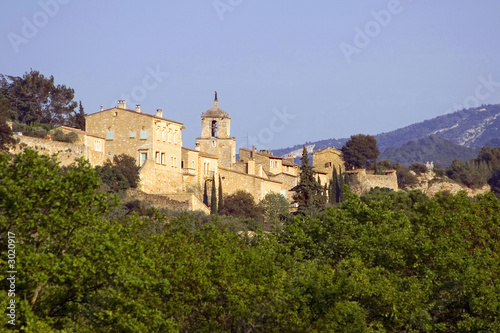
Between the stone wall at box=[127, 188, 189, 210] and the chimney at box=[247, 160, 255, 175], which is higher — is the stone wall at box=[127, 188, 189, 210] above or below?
below

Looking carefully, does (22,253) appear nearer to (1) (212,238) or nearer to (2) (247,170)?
(1) (212,238)

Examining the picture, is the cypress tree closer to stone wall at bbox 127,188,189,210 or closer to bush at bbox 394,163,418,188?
stone wall at bbox 127,188,189,210

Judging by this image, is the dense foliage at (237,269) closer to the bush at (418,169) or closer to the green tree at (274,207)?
the green tree at (274,207)

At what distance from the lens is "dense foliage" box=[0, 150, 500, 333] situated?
21328 mm

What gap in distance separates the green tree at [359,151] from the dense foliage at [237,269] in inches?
2124

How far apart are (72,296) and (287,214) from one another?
5109cm

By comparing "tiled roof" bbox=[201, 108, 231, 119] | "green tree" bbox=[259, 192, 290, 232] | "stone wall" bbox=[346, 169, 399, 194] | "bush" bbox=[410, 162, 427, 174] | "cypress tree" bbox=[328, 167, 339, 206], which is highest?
"tiled roof" bbox=[201, 108, 231, 119]

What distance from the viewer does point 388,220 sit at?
122ft

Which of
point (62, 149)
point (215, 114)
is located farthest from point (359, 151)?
point (62, 149)

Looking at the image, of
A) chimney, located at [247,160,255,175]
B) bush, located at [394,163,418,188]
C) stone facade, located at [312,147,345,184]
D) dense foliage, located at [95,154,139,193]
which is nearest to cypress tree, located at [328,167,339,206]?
chimney, located at [247,160,255,175]

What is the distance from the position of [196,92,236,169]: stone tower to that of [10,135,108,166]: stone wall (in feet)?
57.8

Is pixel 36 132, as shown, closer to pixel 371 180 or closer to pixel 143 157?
pixel 143 157

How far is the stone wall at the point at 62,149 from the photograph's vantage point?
6338 cm

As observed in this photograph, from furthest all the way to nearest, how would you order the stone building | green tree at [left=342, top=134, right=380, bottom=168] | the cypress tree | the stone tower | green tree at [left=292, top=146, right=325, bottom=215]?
1. green tree at [left=342, top=134, right=380, bottom=168]
2. the stone tower
3. the cypress tree
4. the stone building
5. green tree at [left=292, top=146, right=325, bottom=215]
